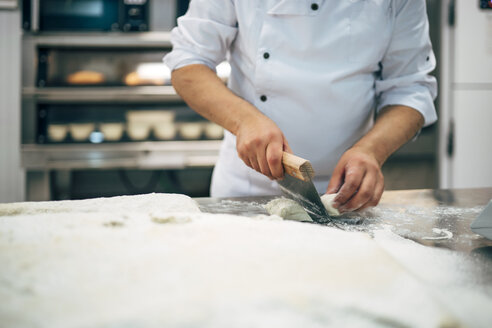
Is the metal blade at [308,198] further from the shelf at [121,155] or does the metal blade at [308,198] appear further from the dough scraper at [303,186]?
the shelf at [121,155]

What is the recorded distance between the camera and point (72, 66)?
109 inches

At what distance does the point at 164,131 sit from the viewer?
2764 mm

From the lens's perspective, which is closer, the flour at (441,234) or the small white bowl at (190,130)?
the flour at (441,234)

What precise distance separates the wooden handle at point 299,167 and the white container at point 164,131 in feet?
6.25

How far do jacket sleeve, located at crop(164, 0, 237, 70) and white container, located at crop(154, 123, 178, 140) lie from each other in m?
1.38

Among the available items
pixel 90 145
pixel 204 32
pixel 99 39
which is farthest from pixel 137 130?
pixel 204 32

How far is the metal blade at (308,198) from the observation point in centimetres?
96

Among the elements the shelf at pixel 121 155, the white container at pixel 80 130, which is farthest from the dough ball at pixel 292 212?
the white container at pixel 80 130

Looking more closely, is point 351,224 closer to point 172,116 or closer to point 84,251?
point 84,251

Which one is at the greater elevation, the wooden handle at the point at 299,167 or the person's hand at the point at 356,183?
the wooden handle at the point at 299,167

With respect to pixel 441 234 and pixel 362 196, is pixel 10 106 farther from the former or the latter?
pixel 441 234

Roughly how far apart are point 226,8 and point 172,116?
1.52m

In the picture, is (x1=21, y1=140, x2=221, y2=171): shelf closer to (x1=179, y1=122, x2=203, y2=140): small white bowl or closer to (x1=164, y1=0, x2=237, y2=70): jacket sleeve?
(x1=179, y1=122, x2=203, y2=140): small white bowl

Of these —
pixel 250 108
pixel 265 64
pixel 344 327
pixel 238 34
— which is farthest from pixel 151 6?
pixel 344 327
